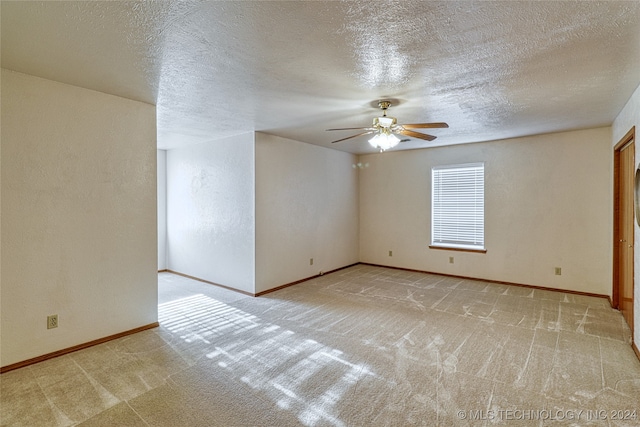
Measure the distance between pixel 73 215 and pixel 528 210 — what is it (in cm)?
611

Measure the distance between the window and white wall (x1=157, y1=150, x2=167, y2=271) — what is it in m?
5.28

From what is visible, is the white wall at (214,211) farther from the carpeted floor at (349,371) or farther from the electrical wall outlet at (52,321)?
the electrical wall outlet at (52,321)

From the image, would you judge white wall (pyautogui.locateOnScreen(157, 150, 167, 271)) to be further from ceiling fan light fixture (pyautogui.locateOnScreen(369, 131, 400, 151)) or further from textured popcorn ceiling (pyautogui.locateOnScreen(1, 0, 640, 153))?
ceiling fan light fixture (pyautogui.locateOnScreen(369, 131, 400, 151))

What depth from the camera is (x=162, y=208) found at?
6395mm

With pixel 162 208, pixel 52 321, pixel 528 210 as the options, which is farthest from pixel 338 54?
pixel 162 208

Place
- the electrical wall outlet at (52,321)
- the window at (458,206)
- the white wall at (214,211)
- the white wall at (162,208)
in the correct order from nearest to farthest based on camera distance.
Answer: the electrical wall outlet at (52,321), the white wall at (214,211), the window at (458,206), the white wall at (162,208)

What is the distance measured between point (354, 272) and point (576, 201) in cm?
377

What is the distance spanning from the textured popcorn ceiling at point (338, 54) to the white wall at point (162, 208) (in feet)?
9.67

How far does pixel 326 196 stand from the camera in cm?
621

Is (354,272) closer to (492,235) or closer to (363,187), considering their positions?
(363,187)

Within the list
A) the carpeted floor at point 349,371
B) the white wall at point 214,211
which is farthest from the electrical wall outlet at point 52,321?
the white wall at point 214,211

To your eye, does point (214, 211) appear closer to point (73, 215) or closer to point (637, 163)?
point (73, 215)

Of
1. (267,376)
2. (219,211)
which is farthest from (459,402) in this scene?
(219,211)

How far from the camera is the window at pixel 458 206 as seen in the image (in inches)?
226
